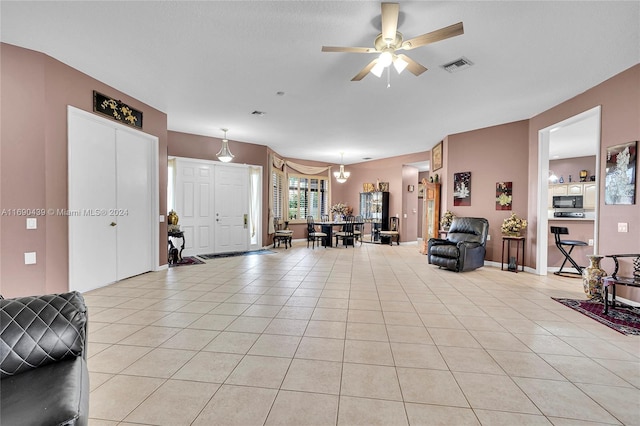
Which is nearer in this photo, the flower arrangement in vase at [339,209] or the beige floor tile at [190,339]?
the beige floor tile at [190,339]

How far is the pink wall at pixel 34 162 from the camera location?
3131mm

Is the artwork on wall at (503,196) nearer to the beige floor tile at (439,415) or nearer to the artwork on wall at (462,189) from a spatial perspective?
the artwork on wall at (462,189)

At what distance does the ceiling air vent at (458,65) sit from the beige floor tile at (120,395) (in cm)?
433

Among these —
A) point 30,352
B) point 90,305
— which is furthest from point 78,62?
point 30,352

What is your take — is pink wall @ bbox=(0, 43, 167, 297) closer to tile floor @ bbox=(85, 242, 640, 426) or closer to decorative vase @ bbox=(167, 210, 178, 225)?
tile floor @ bbox=(85, 242, 640, 426)

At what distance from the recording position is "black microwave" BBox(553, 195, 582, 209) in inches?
297

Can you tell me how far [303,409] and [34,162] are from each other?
4.02 metres

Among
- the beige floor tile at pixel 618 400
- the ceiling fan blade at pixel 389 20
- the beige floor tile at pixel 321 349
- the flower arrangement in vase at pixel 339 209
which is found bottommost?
the beige floor tile at pixel 618 400

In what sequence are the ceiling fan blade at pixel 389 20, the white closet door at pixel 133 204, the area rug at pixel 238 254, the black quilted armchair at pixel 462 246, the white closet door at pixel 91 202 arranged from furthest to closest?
the area rug at pixel 238 254
the black quilted armchair at pixel 462 246
the white closet door at pixel 133 204
the white closet door at pixel 91 202
the ceiling fan blade at pixel 389 20

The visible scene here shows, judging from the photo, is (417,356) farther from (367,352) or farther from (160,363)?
(160,363)

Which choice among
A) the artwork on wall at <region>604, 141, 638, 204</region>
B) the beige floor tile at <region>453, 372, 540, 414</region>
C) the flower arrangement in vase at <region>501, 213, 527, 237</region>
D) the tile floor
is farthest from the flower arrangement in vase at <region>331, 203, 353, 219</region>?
the beige floor tile at <region>453, 372, 540, 414</region>

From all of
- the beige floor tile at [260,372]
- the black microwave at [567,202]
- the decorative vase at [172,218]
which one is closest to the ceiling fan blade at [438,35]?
the beige floor tile at [260,372]

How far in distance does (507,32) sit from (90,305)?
5606mm

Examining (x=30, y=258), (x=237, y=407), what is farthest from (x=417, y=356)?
(x=30, y=258)
